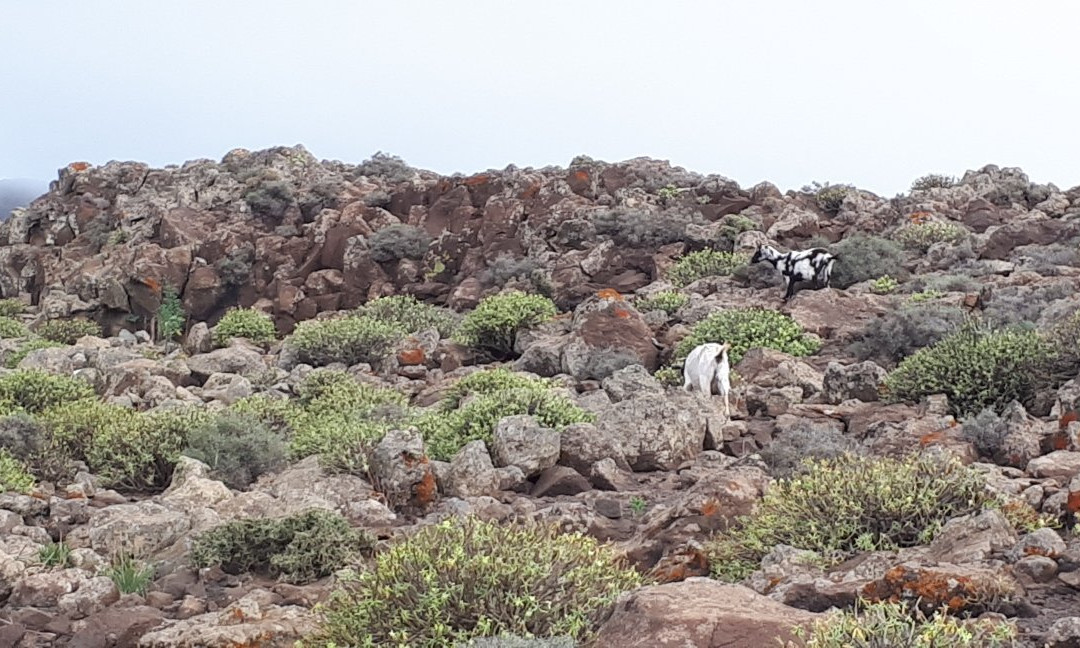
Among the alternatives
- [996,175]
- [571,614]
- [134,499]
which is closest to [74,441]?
[134,499]

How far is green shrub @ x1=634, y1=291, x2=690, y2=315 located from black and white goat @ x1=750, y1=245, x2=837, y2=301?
72.4 inches

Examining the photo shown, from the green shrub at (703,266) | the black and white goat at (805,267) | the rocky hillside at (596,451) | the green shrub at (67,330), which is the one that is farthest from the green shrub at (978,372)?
the green shrub at (67,330)

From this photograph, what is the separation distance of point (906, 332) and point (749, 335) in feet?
7.54

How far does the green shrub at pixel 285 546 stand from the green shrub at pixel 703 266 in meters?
13.7

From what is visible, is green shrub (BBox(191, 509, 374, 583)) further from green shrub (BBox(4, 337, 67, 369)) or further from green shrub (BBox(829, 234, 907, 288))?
green shrub (BBox(829, 234, 907, 288))

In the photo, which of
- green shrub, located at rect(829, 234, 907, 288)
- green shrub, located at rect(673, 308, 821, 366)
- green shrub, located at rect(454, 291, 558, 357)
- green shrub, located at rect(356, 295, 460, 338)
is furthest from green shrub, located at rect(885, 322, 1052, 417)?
green shrub, located at rect(356, 295, 460, 338)

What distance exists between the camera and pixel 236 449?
8.91m

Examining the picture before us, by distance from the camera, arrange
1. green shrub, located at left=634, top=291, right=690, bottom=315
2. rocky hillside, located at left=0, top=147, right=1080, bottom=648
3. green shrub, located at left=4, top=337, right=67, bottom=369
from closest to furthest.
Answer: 1. rocky hillside, located at left=0, top=147, right=1080, bottom=648
2. green shrub, located at left=634, top=291, right=690, bottom=315
3. green shrub, located at left=4, top=337, right=67, bottom=369

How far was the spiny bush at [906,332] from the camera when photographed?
481 inches

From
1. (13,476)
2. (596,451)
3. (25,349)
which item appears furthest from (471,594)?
(25,349)

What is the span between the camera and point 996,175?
24938 mm

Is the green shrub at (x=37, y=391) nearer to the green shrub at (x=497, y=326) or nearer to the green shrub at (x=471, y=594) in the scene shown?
the green shrub at (x=497, y=326)

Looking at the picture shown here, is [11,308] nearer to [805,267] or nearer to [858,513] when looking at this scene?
[805,267]

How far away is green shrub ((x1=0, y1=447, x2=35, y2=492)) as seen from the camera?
7863 mm
